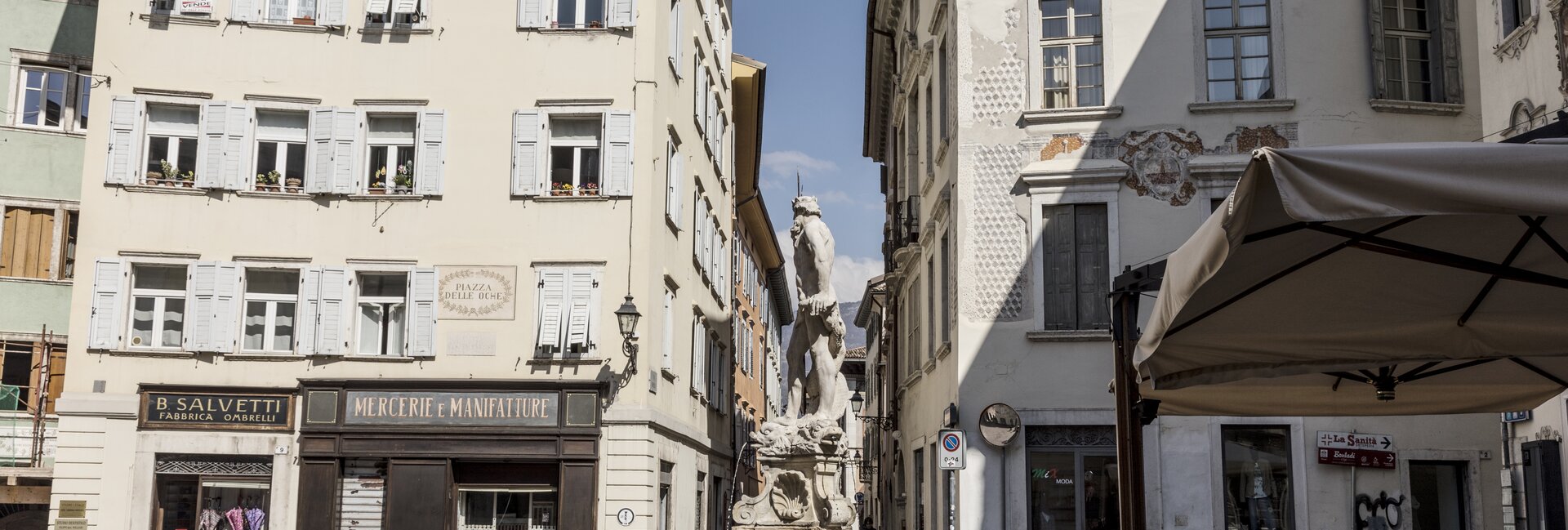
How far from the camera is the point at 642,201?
2108cm

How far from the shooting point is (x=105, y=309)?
20547mm

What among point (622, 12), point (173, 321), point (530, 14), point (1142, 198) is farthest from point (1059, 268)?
point (173, 321)

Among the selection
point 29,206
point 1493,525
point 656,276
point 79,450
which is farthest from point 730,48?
point 1493,525

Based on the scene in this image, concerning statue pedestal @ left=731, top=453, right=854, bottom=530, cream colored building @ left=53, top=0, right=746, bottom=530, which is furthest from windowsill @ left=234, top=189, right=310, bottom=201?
statue pedestal @ left=731, top=453, right=854, bottom=530

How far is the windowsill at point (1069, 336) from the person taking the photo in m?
18.4

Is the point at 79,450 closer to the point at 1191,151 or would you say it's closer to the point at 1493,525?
the point at 1191,151

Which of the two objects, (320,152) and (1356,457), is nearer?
(1356,457)

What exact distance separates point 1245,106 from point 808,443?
7640 mm

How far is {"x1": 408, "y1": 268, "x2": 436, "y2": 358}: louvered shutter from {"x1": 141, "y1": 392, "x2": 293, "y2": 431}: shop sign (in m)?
1.98

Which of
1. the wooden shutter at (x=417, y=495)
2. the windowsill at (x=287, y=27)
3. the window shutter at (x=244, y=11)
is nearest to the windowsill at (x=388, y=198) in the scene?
the windowsill at (x=287, y=27)

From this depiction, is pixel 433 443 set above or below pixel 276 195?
below

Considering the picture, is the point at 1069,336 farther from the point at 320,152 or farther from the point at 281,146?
the point at 281,146

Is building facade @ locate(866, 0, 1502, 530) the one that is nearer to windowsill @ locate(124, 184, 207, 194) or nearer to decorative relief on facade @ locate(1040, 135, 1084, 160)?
decorative relief on facade @ locate(1040, 135, 1084, 160)

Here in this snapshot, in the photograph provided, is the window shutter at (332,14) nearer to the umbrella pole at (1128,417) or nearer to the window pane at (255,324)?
the window pane at (255,324)
